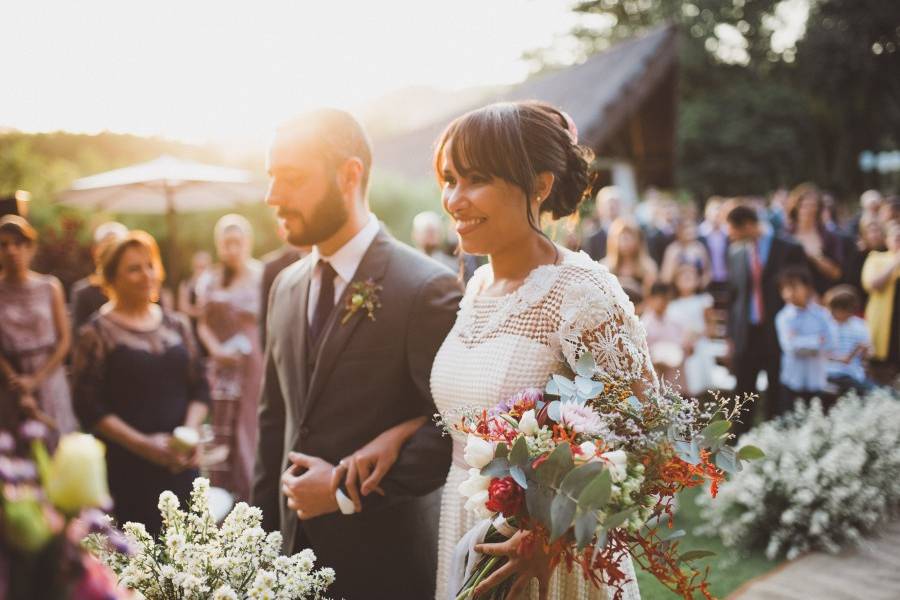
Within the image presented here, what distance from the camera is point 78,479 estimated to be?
81 centimetres

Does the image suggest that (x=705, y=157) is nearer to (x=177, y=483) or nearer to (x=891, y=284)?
(x=891, y=284)

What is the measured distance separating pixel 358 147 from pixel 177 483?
2.40 meters

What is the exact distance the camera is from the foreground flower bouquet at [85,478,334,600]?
57.3 inches

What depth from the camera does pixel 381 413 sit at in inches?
91.2

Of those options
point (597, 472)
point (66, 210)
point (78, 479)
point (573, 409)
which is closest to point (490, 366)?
point (573, 409)

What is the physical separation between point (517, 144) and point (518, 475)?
3.33 feet

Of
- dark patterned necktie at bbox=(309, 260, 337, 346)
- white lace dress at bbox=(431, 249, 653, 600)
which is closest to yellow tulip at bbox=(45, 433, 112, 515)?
white lace dress at bbox=(431, 249, 653, 600)

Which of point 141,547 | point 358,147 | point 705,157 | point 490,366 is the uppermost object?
point 358,147

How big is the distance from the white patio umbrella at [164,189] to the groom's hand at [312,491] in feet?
19.5

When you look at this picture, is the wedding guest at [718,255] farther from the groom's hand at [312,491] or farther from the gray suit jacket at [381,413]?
the groom's hand at [312,491]

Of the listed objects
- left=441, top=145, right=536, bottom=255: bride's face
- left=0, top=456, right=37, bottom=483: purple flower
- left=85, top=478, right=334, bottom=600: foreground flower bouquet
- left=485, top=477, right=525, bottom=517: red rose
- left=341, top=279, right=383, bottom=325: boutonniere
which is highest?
left=441, top=145, right=536, bottom=255: bride's face

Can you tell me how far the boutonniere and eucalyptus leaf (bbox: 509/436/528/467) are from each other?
937 mm

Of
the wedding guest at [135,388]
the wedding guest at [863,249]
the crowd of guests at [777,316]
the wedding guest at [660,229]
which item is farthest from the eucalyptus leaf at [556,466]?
the wedding guest at [660,229]

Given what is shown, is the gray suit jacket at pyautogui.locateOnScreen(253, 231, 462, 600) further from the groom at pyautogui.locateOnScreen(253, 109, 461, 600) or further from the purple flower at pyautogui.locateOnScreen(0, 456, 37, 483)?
the purple flower at pyautogui.locateOnScreen(0, 456, 37, 483)
